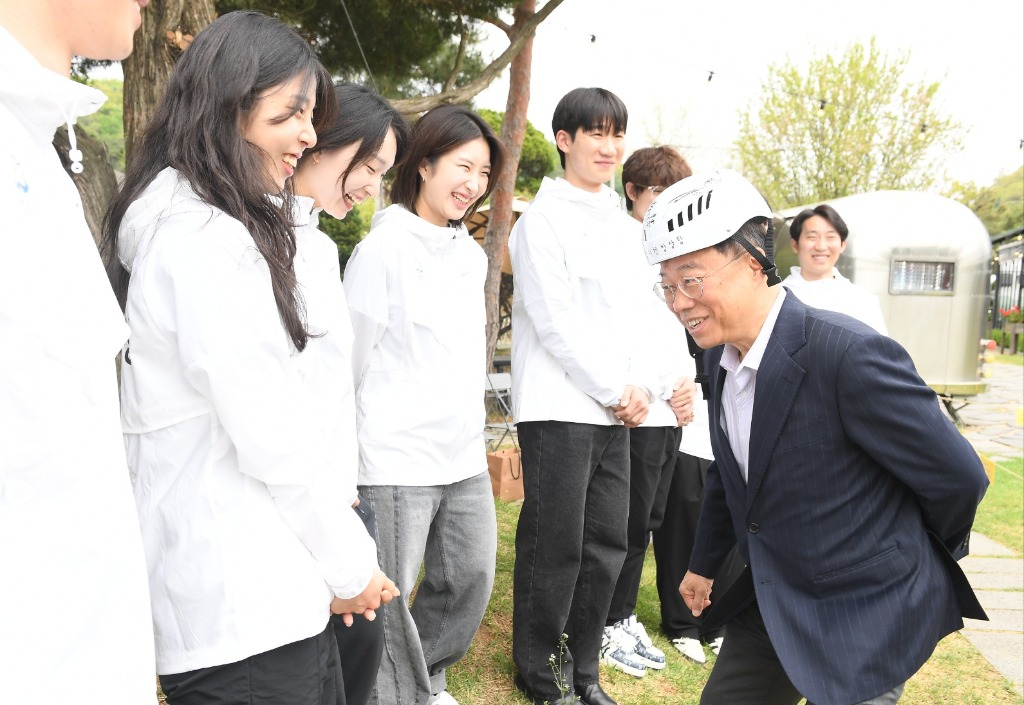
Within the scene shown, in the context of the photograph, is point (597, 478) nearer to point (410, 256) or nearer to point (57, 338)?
point (410, 256)

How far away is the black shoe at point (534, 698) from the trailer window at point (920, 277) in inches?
370

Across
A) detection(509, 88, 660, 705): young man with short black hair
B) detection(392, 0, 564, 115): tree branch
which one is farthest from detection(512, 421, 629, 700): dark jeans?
detection(392, 0, 564, 115): tree branch

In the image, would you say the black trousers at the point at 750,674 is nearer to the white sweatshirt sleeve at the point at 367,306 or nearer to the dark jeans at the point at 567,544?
the dark jeans at the point at 567,544

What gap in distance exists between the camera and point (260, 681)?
4.93ft

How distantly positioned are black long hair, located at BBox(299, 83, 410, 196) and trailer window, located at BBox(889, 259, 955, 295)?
1009 centimetres

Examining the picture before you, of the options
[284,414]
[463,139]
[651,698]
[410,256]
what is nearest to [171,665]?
[284,414]

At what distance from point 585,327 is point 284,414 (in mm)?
1811

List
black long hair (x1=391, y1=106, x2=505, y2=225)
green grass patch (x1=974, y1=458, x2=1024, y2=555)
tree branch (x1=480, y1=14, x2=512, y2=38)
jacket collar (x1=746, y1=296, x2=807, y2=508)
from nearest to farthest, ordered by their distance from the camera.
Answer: jacket collar (x1=746, y1=296, x2=807, y2=508)
black long hair (x1=391, y1=106, x2=505, y2=225)
green grass patch (x1=974, y1=458, x2=1024, y2=555)
tree branch (x1=480, y1=14, x2=512, y2=38)

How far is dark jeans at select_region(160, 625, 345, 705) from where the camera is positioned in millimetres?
1489

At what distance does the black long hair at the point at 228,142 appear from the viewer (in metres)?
1.59

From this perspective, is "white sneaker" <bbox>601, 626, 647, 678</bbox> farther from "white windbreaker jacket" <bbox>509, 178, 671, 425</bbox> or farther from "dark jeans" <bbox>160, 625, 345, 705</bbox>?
"dark jeans" <bbox>160, 625, 345, 705</bbox>

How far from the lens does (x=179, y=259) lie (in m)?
1.49

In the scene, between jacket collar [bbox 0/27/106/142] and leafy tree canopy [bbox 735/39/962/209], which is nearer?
jacket collar [bbox 0/27/106/142]

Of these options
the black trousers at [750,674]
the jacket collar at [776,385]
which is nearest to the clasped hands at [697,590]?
the black trousers at [750,674]
